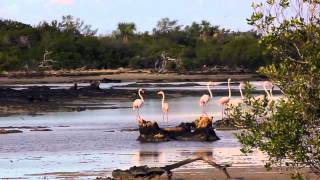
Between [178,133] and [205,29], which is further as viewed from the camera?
[205,29]

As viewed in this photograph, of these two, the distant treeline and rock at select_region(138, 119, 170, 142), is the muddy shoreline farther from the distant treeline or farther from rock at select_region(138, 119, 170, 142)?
rock at select_region(138, 119, 170, 142)

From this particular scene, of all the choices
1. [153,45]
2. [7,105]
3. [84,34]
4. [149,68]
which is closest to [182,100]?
[7,105]

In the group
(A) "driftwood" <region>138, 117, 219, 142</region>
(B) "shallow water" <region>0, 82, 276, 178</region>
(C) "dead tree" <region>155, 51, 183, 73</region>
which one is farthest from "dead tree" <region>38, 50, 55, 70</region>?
(A) "driftwood" <region>138, 117, 219, 142</region>

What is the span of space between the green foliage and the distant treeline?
67440 millimetres

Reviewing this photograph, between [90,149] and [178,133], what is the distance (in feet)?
9.35

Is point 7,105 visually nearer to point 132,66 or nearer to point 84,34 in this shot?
point 132,66

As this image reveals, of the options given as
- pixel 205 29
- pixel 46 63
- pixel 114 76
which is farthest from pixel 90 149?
pixel 205 29

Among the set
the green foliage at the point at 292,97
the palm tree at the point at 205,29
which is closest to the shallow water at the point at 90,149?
the green foliage at the point at 292,97

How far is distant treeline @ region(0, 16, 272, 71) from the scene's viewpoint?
83.8m

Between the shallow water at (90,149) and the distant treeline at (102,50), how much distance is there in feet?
153

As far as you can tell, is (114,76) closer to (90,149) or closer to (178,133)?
(178,133)

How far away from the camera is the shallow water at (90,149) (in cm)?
1853

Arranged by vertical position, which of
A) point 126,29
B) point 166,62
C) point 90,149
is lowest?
point 90,149

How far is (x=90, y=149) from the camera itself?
72.7 feet
